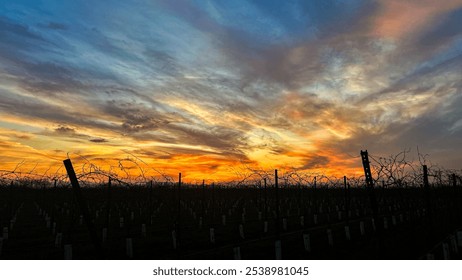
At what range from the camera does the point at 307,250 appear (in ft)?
42.0

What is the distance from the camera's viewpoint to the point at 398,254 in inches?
448

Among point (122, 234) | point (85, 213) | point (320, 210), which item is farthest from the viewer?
point (320, 210)

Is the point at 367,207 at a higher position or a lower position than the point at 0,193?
lower

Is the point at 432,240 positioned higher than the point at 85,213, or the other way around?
the point at 85,213

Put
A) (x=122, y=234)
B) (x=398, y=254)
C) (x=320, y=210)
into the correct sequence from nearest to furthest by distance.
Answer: (x=398, y=254) → (x=122, y=234) → (x=320, y=210)

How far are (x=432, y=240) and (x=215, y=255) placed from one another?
29.0ft

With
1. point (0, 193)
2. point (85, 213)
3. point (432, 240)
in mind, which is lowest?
point (432, 240)

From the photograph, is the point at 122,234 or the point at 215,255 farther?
the point at 122,234

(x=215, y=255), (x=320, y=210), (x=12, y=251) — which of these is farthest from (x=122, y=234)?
(x=320, y=210)
